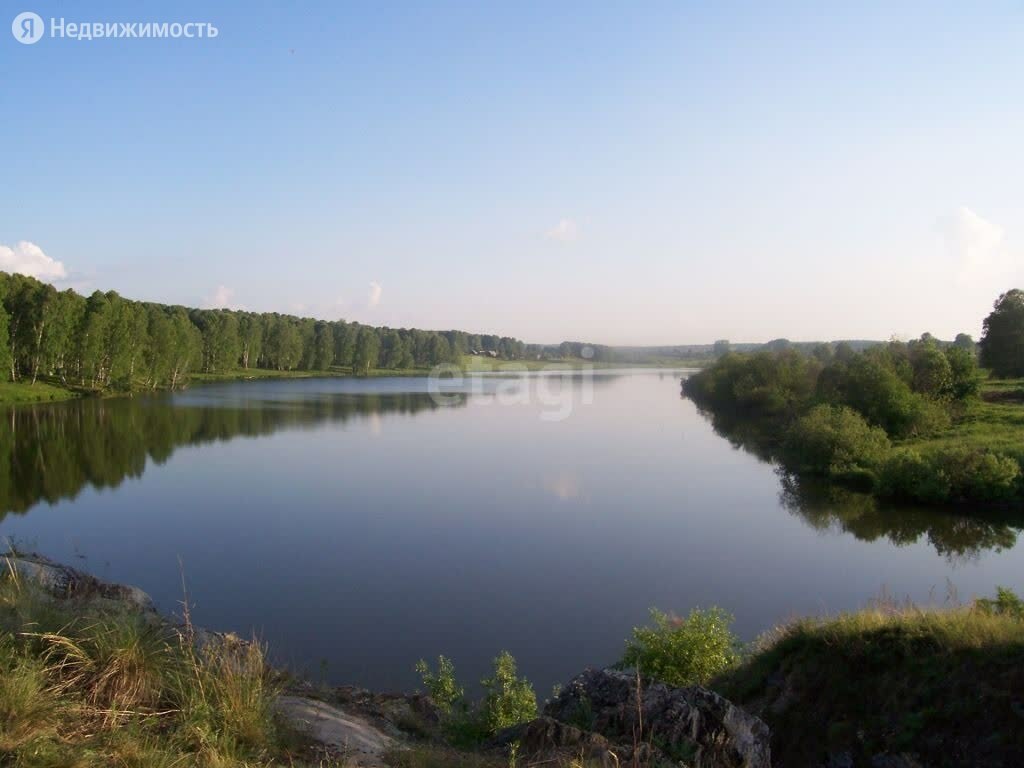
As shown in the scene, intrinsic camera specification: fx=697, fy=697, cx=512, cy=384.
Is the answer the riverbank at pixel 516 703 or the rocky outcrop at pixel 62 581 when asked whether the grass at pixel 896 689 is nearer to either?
the riverbank at pixel 516 703

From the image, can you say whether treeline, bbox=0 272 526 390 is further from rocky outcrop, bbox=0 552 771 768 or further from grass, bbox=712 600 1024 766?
Result: grass, bbox=712 600 1024 766

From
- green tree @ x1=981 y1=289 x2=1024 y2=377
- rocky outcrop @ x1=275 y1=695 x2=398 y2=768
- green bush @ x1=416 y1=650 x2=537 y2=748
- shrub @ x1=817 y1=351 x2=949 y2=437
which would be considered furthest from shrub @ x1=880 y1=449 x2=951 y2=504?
green tree @ x1=981 y1=289 x2=1024 y2=377

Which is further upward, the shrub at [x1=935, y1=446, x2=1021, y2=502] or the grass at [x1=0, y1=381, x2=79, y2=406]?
the grass at [x1=0, y1=381, x2=79, y2=406]

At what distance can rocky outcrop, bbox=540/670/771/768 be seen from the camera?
4.02m

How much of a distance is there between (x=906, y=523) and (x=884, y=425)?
10.2 m

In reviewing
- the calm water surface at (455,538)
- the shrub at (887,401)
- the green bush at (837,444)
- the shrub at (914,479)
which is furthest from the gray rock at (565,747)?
the shrub at (887,401)

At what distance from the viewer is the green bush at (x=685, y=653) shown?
6.70 m

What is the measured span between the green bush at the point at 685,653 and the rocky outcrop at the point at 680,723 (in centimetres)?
203

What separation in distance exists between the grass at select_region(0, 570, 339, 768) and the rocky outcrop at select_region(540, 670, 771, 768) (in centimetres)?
164

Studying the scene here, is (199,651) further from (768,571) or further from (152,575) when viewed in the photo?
(768,571)

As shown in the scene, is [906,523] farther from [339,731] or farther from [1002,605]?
[339,731]

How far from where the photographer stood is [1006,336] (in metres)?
39.7

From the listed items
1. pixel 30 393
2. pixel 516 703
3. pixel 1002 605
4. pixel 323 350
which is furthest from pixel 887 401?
pixel 323 350

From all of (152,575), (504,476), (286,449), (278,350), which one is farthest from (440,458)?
(278,350)
